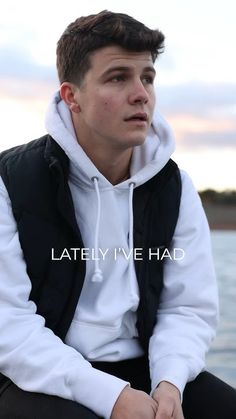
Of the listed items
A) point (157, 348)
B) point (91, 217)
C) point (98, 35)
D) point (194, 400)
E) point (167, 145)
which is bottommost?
point (194, 400)

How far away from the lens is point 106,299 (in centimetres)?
207

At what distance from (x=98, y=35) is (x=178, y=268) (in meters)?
0.70

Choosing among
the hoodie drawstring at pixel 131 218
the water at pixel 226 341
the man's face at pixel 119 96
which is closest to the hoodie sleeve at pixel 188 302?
A: the hoodie drawstring at pixel 131 218

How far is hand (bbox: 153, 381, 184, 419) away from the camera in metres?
1.87

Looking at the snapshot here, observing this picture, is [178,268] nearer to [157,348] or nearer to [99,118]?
[157,348]

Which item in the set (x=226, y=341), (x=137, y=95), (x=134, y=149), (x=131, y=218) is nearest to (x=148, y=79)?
(x=137, y=95)

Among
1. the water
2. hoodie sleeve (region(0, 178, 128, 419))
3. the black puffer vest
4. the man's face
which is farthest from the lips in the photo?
the water

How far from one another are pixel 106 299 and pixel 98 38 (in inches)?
28.6

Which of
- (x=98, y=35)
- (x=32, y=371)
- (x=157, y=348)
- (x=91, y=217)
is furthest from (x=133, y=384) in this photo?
(x=98, y=35)

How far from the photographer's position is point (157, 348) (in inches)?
82.0

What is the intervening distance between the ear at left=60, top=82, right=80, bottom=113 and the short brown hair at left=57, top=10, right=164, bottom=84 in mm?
20

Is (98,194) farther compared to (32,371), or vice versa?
(98,194)

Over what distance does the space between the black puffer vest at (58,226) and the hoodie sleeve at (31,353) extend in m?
0.04

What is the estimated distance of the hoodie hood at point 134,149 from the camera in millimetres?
2105
